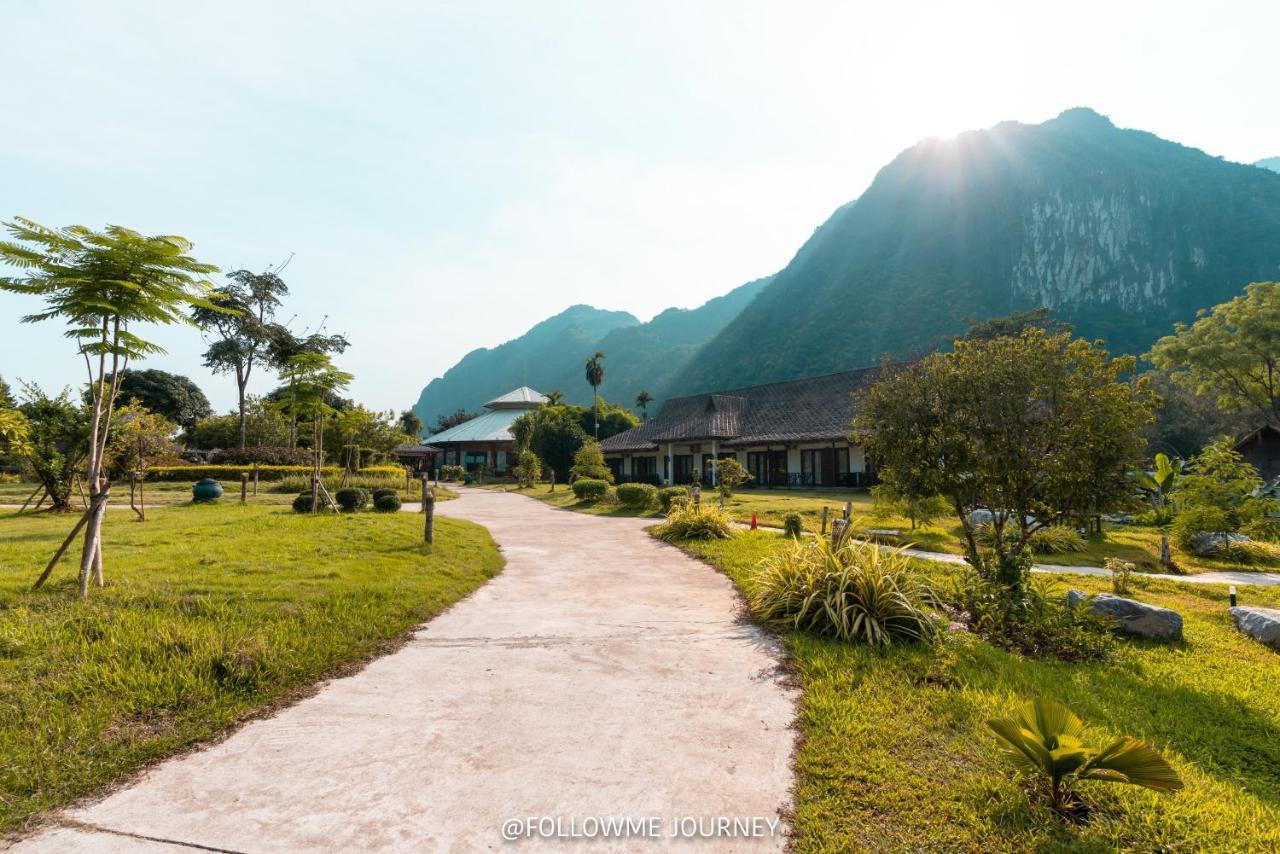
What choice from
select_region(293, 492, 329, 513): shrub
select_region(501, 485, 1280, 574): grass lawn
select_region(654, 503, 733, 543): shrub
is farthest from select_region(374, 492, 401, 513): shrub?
select_region(654, 503, 733, 543): shrub

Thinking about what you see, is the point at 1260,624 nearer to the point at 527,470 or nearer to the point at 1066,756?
the point at 1066,756

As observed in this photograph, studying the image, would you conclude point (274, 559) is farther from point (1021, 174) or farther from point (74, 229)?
point (1021, 174)

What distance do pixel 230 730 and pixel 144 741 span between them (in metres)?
0.43

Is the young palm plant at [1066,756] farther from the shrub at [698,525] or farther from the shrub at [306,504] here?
the shrub at [306,504]

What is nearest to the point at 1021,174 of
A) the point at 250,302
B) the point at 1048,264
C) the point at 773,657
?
the point at 1048,264

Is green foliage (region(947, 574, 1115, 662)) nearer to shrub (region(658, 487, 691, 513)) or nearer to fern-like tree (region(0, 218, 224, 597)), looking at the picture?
fern-like tree (region(0, 218, 224, 597))

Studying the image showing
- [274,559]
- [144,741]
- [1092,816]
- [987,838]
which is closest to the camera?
[987,838]

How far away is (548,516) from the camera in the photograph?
18.7 meters

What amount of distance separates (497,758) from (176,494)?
24288 mm

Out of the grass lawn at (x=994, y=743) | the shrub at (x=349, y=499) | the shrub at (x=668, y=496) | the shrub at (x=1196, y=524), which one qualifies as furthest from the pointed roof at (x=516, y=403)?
the grass lawn at (x=994, y=743)

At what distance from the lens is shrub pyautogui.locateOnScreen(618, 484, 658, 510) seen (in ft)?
67.2

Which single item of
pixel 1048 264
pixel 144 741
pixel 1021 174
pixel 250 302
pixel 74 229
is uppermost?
pixel 1021 174

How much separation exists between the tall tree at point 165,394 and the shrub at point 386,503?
52567mm

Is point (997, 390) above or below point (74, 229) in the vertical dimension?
below
